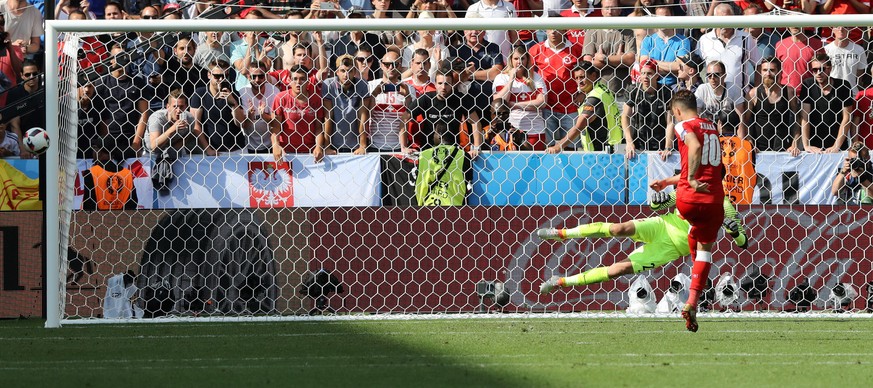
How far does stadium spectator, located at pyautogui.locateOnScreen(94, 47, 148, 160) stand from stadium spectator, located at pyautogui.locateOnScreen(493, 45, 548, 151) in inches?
140

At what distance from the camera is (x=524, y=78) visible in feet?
38.8

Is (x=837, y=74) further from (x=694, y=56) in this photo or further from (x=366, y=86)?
(x=366, y=86)

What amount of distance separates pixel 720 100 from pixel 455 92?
269 cm

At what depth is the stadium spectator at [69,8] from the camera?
1373 cm

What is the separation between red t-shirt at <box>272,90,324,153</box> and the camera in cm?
1134

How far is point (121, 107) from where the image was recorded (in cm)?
1139

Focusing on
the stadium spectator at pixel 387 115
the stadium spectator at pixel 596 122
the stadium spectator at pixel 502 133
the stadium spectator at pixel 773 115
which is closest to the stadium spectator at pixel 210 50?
the stadium spectator at pixel 387 115

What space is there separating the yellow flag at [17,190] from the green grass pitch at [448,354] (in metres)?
1.43

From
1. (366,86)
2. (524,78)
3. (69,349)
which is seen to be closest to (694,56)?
(524,78)

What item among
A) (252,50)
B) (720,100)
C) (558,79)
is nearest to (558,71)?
(558,79)

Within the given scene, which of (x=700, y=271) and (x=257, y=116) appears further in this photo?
(x=257, y=116)

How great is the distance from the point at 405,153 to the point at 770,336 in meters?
4.07

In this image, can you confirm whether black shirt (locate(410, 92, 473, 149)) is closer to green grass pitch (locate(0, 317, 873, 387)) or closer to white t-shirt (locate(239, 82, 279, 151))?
white t-shirt (locate(239, 82, 279, 151))

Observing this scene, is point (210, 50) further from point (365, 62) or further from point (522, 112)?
point (522, 112)
